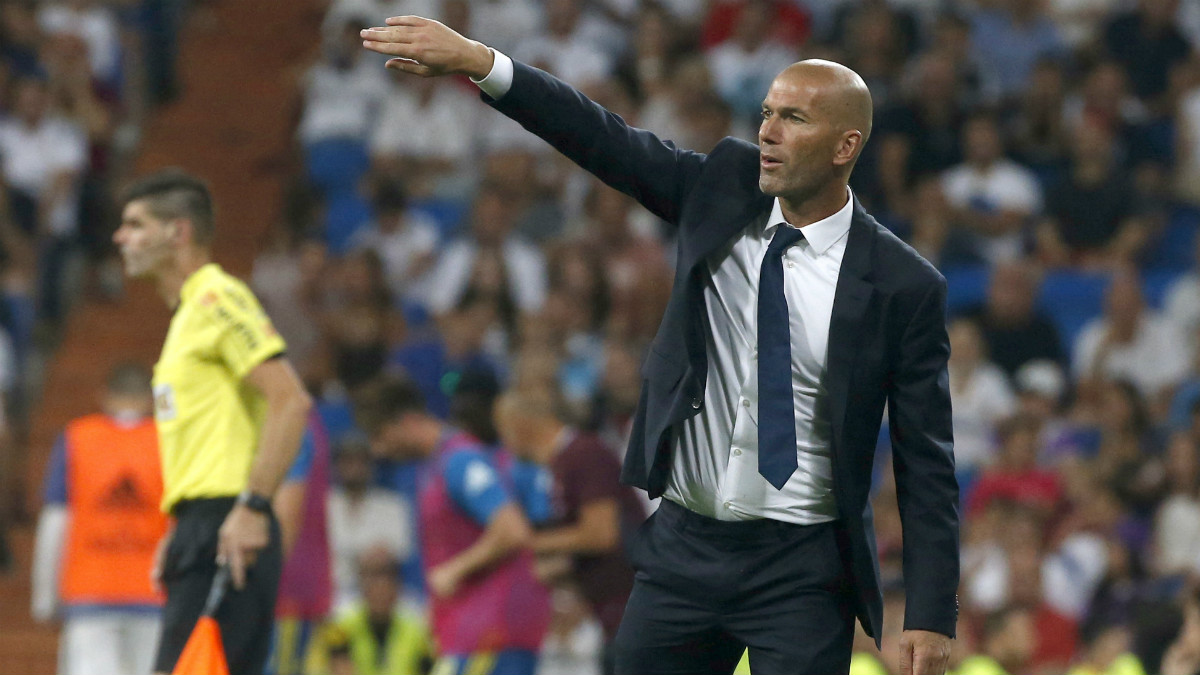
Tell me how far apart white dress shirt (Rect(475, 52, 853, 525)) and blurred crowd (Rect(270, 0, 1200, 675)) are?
13.2 feet

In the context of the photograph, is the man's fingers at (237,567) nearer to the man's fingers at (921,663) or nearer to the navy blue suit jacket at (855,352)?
the navy blue suit jacket at (855,352)

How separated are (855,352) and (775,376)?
0.66 feet

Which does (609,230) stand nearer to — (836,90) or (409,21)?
(836,90)

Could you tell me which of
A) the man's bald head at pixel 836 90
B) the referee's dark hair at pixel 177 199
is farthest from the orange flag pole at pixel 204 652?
the man's bald head at pixel 836 90

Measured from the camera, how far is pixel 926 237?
11.3m

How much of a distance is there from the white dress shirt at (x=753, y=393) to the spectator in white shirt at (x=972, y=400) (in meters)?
6.46

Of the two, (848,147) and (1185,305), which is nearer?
(848,147)

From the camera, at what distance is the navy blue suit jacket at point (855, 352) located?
153 inches

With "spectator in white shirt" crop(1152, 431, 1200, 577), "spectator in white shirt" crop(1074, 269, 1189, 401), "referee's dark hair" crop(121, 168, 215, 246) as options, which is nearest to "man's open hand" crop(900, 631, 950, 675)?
"referee's dark hair" crop(121, 168, 215, 246)

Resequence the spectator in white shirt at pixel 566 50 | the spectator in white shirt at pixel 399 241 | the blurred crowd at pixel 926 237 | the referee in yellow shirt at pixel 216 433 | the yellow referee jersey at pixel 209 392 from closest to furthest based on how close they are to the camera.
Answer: the referee in yellow shirt at pixel 216 433 → the yellow referee jersey at pixel 209 392 → the blurred crowd at pixel 926 237 → the spectator in white shirt at pixel 399 241 → the spectator in white shirt at pixel 566 50

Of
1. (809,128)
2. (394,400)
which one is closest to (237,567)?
(809,128)

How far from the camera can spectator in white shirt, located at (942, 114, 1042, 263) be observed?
38.3ft

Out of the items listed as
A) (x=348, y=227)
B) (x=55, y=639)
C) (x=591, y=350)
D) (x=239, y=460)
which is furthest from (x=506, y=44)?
(x=239, y=460)

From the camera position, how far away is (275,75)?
49.8ft
